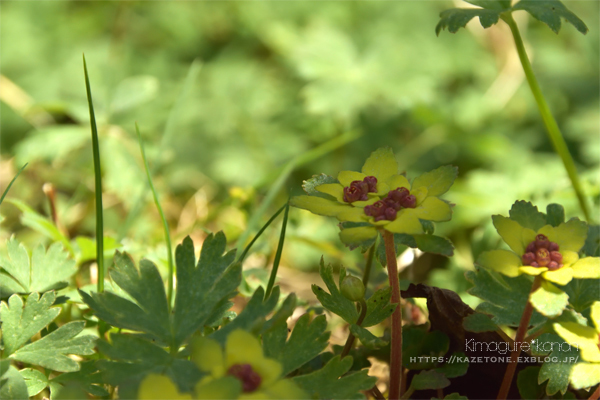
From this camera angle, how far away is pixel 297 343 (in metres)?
0.79

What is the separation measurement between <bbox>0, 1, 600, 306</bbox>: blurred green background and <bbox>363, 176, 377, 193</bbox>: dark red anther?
1253 millimetres

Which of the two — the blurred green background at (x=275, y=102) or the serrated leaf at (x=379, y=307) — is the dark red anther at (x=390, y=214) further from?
the blurred green background at (x=275, y=102)

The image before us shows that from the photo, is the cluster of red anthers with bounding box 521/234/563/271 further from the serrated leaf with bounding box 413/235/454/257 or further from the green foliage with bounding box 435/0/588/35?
the green foliage with bounding box 435/0/588/35

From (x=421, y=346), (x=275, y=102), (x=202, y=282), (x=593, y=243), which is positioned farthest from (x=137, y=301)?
(x=275, y=102)

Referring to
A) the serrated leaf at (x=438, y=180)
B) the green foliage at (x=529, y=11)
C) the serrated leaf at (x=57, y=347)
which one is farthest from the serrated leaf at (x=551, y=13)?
the serrated leaf at (x=57, y=347)

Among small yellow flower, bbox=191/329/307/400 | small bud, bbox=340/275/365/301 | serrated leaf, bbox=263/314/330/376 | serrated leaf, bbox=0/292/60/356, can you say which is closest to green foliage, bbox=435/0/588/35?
small bud, bbox=340/275/365/301

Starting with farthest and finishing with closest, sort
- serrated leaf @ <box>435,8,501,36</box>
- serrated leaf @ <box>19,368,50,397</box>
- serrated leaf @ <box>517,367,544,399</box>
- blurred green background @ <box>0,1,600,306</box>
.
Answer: blurred green background @ <box>0,1,600,306</box>, serrated leaf @ <box>435,8,501,36</box>, serrated leaf @ <box>517,367,544,399</box>, serrated leaf @ <box>19,368,50,397</box>

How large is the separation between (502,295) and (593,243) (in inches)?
10.7

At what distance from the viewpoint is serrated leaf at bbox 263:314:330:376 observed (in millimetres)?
782

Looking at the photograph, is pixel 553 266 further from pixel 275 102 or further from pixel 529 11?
pixel 275 102

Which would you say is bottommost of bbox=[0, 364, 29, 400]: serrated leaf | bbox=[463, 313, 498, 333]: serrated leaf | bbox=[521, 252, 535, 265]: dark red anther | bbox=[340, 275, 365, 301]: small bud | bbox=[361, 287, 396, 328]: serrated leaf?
bbox=[0, 364, 29, 400]: serrated leaf

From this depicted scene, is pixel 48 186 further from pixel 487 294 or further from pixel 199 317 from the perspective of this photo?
pixel 487 294

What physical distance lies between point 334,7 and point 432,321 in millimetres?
3098

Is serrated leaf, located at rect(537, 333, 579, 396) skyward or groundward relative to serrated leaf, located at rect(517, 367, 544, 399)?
skyward
